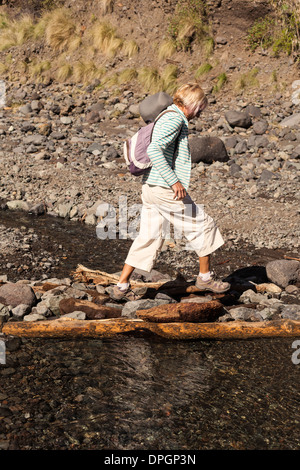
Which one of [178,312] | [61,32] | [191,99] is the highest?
[61,32]

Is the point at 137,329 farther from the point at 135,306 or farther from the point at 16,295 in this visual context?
the point at 16,295

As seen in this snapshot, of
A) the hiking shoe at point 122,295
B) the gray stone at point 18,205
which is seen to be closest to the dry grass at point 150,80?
the gray stone at point 18,205

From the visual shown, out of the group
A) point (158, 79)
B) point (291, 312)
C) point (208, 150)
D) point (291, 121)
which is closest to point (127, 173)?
point (208, 150)

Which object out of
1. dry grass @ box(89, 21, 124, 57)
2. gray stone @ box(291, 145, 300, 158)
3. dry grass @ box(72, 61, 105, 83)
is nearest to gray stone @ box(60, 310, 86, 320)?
gray stone @ box(291, 145, 300, 158)

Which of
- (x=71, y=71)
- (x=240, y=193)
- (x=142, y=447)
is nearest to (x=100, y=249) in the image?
(x=240, y=193)

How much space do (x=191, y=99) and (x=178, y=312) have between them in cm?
186

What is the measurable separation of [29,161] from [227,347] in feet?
27.3

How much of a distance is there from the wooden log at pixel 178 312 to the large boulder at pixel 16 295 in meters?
1.21

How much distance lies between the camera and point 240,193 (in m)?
9.98

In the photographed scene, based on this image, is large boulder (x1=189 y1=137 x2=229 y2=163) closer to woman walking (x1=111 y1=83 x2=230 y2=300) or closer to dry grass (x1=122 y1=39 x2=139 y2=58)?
woman walking (x1=111 y1=83 x2=230 y2=300)

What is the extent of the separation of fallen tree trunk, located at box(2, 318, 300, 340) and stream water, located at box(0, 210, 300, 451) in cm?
7

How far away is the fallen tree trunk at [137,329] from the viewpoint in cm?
461

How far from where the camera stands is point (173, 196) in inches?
183

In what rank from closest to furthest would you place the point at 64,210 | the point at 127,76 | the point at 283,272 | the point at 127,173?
the point at 283,272, the point at 64,210, the point at 127,173, the point at 127,76
